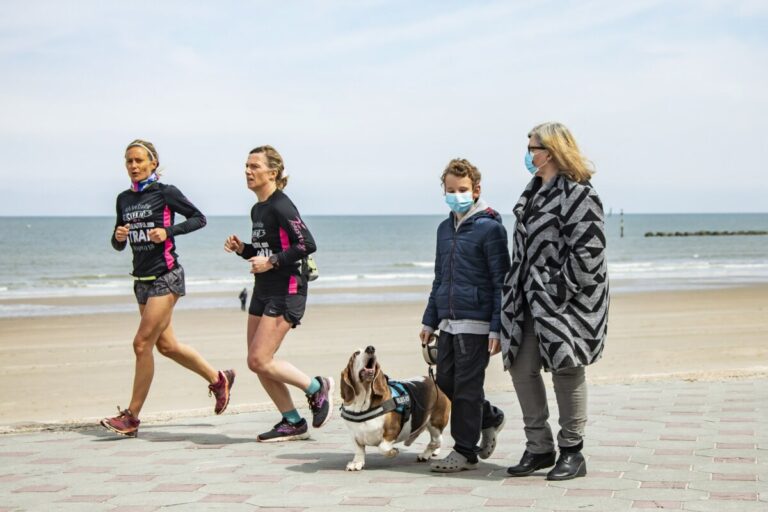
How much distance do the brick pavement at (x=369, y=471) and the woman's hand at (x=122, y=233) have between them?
1.32 m

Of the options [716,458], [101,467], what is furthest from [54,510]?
[716,458]

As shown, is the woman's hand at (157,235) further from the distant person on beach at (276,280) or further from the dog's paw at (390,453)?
the dog's paw at (390,453)

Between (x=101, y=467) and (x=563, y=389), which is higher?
(x=563, y=389)

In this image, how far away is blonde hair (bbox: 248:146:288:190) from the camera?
21.1ft

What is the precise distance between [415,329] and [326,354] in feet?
13.1

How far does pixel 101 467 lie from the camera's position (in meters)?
5.69

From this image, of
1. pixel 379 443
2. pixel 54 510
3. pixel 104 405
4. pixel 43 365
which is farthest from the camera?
pixel 43 365

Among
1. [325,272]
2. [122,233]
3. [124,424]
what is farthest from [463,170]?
[325,272]

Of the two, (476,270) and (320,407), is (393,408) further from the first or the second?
(320,407)

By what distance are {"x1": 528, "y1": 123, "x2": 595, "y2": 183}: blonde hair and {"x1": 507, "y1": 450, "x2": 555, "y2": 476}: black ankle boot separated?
1.39m

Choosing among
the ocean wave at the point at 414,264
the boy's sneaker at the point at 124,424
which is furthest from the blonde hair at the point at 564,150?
the ocean wave at the point at 414,264

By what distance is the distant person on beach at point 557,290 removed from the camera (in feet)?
15.7

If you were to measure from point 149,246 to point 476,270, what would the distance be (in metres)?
2.54

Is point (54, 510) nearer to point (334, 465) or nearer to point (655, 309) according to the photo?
point (334, 465)
